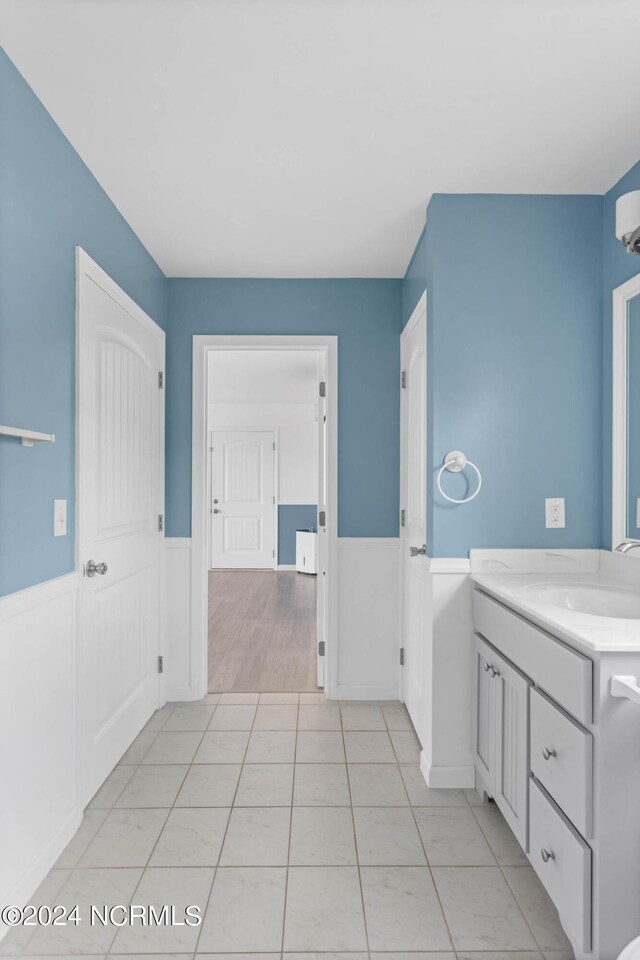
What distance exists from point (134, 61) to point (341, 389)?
195 cm

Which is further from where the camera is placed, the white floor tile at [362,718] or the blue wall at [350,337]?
the blue wall at [350,337]

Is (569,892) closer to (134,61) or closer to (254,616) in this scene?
(134,61)

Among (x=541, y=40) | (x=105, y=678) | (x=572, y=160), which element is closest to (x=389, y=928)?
(x=105, y=678)

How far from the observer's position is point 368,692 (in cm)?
333

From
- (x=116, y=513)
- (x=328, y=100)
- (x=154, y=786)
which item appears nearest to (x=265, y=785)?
(x=154, y=786)

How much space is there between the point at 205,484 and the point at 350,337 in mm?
1191

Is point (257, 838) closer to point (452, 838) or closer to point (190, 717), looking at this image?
point (452, 838)

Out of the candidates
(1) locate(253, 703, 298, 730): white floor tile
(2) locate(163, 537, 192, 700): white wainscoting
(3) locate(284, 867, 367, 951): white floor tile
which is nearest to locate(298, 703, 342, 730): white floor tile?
(1) locate(253, 703, 298, 730): white floor tile

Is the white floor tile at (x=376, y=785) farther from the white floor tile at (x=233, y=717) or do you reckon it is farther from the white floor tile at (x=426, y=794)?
the white floor tile at (x=233, y=717)

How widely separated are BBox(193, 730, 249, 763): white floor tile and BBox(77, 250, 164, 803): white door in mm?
356

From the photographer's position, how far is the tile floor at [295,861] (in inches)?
62.2

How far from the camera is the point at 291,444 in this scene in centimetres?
820

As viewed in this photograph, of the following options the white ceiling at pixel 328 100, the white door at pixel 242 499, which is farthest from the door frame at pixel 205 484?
the white door at pixel 242 499

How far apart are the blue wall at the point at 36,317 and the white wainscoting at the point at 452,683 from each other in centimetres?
146
